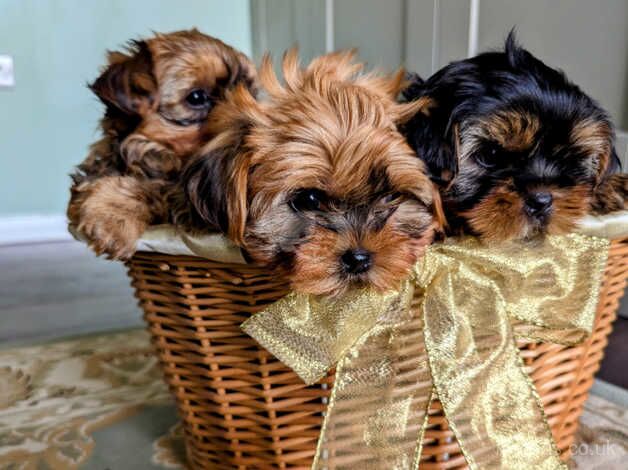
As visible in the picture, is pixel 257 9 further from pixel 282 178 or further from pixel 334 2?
pixel 282 178

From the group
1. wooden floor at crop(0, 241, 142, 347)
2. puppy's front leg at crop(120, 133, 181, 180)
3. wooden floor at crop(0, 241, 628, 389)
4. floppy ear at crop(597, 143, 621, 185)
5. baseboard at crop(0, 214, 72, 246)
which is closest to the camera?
floppy ear at crop(597, 143, 621, 185)

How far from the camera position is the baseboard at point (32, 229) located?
11.8 feet

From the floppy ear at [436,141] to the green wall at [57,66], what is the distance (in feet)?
9.49

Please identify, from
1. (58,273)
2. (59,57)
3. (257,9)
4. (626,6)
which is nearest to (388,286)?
(626,6)

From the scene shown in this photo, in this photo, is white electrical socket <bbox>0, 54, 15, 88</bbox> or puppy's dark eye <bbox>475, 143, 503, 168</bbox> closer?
puppy's dark eye <bbox>475, 143, 503, 168</bbox>

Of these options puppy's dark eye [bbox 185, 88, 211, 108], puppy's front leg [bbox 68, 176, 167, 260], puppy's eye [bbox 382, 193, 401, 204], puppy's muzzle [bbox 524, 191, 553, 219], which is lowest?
puppy's front leg [bbox 68, 176, 167, 260]

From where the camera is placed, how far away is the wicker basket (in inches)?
37.2

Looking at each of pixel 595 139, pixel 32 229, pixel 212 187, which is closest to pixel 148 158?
pixel 212 187

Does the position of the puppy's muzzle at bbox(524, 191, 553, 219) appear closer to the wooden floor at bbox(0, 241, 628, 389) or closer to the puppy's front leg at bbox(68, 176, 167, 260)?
the puppy's front leg at bbox(68, 176, 167, 260)

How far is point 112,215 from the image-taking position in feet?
3.35

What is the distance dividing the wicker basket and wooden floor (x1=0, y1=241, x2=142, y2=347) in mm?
1173

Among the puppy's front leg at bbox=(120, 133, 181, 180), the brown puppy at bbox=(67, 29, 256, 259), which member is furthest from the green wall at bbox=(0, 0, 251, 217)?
the puppy's front leg at bbox=(120, 133, 181, 180)

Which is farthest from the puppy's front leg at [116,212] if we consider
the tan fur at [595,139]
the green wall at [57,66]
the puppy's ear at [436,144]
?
the green wall at [57,66]

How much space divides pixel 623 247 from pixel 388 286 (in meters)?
0.44
